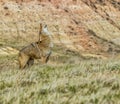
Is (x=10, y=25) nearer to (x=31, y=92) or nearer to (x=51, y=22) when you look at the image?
(x=51, y=22)

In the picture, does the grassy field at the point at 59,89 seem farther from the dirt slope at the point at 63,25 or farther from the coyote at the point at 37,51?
the dirt slope at the point at 63,25

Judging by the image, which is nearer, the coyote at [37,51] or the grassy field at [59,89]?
the grassy field at [59,89]

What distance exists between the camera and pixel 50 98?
5.51 meters

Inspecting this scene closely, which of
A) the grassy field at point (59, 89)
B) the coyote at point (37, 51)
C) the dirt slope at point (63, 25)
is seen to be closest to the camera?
the grassy field at point (59, 89)

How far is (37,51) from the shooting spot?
37.6ft

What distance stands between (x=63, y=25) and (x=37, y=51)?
17701 centimetres

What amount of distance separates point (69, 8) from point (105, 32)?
61.9 ft

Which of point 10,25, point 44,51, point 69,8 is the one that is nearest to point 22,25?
point 10,25

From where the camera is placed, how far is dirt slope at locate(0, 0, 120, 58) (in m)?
175

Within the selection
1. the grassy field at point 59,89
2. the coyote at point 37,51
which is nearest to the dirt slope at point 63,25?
the coyote at point 37,51

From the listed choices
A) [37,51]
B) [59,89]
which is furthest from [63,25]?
[59,89]

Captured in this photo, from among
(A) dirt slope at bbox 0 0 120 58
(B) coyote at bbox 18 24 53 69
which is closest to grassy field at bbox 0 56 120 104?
(B) coyote at bbox 18 24 53 69

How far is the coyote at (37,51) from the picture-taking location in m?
11.5

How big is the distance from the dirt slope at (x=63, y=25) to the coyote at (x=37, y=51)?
152m
